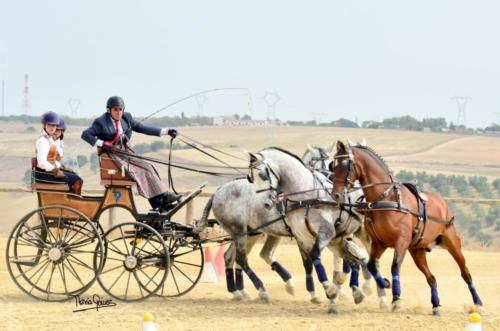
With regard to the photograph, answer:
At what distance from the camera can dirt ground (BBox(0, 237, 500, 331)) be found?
12.1 meters

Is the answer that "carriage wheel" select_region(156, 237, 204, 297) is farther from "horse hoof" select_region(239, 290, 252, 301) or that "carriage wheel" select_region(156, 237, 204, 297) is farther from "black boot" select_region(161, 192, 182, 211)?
"horse hoof" select_region(239, 290, 252, 301)

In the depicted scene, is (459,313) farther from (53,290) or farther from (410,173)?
(410,173)

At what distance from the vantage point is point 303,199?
13438 millimetres

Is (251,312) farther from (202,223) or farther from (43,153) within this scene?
(43,153)

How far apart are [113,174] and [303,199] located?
2482mm

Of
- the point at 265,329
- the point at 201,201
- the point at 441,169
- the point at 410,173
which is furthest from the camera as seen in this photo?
the point at 441,169

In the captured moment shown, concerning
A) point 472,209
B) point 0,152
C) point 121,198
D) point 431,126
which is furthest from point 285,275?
point 431,126

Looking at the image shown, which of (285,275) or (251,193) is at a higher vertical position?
(251,193)

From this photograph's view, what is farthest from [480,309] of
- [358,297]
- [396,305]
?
[358,297]

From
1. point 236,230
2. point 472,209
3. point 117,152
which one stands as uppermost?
point 117,152

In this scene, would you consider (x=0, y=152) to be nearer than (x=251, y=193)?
No

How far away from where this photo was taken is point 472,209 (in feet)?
187

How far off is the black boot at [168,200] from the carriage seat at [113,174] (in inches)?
19.5

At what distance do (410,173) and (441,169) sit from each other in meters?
9.09
